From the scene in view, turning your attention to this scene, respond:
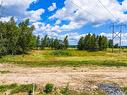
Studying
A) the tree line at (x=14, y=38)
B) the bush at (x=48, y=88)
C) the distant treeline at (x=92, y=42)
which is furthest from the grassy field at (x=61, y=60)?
the distant treeline at (x=92, y=42)

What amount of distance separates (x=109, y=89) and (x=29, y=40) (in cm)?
8655

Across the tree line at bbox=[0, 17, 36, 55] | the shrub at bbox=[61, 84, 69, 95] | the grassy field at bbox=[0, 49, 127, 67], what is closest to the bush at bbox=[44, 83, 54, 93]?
the shrub at bbox=[61, 84, 69, 95]

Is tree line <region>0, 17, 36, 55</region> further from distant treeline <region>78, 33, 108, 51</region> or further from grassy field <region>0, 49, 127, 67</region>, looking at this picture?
distant treeline <region>78, 33, 108, 51</region>

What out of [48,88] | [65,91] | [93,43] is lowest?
[65,91]

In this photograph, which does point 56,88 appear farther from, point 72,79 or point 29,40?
point 29,40

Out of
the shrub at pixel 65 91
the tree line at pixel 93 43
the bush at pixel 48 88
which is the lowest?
the shrub at pixel 65 91

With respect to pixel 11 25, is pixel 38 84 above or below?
below

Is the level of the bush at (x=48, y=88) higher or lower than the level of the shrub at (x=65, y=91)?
higher

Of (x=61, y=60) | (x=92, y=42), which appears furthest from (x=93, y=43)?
(x=61, y=60)

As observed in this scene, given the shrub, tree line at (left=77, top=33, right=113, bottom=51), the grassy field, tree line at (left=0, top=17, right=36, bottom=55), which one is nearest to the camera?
the shrub

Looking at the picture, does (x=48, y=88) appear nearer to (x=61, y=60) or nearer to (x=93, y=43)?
(x=61, y=60)

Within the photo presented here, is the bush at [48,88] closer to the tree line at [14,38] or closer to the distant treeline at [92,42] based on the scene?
the tree line at [14,38]

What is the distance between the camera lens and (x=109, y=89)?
34.3 m

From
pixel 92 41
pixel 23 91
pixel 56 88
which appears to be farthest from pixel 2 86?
pixel 92 41
